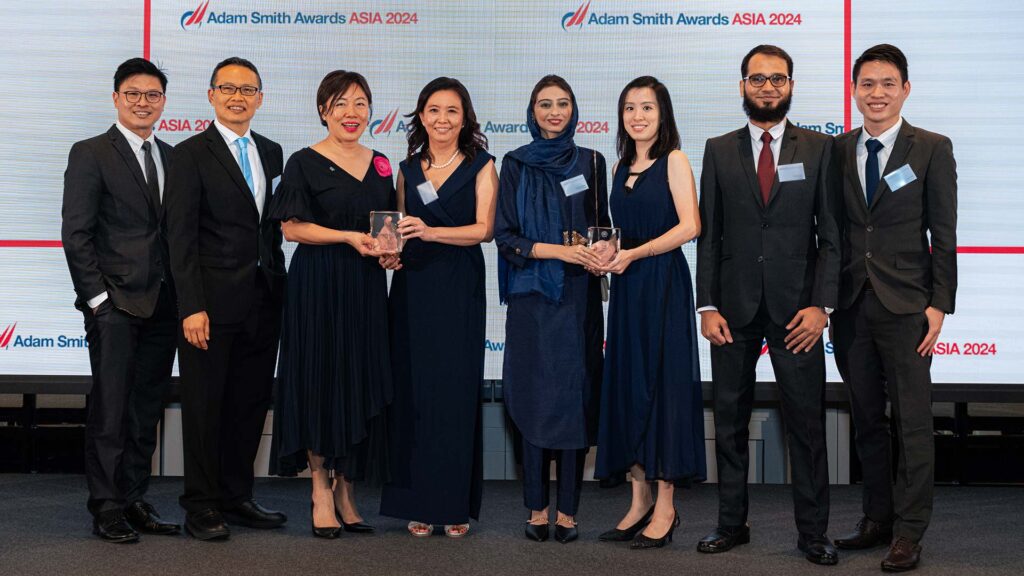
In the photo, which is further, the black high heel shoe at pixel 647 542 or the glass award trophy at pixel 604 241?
the black high heel shoe at pixel 647 542

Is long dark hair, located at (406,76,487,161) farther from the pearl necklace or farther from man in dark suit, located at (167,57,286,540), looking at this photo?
man in dark suit, located at (167,57,286,540)

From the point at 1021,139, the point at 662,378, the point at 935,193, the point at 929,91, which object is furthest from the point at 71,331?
the point at 1021,139

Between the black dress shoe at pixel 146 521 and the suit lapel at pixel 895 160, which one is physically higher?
the suit lapel at pixel 895 160

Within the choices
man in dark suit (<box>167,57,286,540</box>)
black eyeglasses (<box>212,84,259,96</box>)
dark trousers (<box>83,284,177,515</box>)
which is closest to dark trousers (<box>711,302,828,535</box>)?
man in dark suit (<box>167,57,286,540</box>)

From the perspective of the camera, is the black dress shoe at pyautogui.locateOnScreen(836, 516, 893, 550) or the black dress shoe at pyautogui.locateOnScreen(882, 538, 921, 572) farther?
the black dress shoe at pyautogui.locateOnScreen(836, 516, 893, 550)

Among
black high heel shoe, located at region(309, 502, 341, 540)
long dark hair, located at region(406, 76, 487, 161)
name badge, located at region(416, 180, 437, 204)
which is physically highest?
long dark hair, located at region(406, 76, 487, 161)

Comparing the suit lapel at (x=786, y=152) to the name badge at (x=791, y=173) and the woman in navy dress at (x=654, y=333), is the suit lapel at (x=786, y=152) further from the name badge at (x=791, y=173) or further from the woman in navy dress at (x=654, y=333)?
the woman in navy dress at (x=654, y=333)

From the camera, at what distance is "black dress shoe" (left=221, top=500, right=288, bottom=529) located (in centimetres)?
390

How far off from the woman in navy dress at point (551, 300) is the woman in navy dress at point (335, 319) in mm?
490

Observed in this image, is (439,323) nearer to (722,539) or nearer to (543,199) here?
(543,199)

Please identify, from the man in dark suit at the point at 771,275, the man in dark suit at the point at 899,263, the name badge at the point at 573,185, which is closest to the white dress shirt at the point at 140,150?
the name badge at the point at 573,185

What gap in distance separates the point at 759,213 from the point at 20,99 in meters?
3.62

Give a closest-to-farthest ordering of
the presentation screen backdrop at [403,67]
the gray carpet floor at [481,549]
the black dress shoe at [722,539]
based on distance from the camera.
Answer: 1. the gray carpet floor at [481,549]
2. the black dress shoe at [722,539]
3. the presentation screen backdrop at [403,67]

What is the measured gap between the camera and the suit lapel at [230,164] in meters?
3.74
